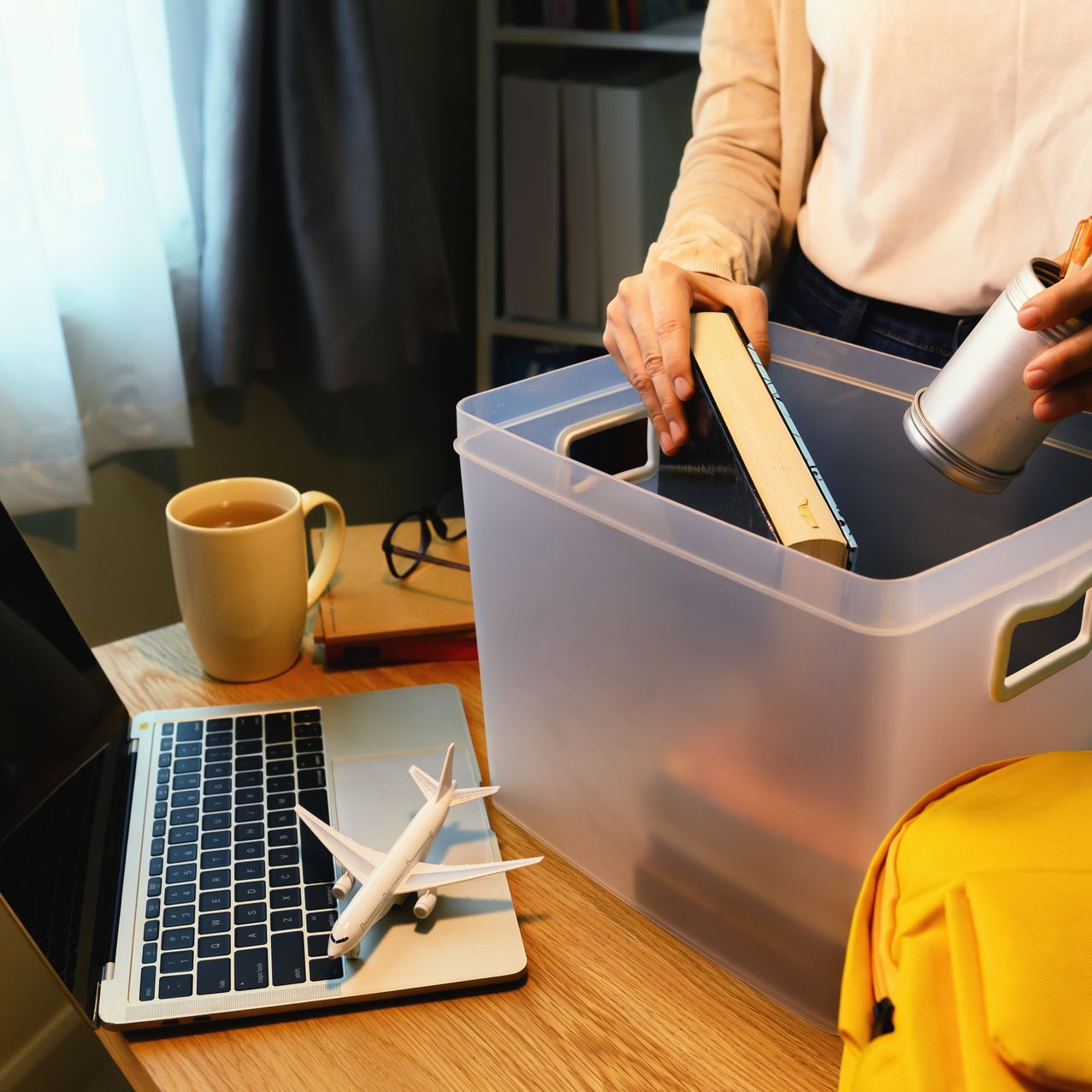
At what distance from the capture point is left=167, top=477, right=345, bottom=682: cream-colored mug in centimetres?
74

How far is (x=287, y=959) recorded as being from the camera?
540 millimetres

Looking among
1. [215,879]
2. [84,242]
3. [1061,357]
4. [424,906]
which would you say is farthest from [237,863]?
[84,242]

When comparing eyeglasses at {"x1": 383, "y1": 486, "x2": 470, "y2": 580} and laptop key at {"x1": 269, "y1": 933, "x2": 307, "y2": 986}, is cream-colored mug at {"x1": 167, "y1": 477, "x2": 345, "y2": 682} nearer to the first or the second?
eyeglasses at {"x1": 383, "y1": 486, "x2": 470, "y2": 580}

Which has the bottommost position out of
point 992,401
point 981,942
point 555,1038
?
point 555,1038

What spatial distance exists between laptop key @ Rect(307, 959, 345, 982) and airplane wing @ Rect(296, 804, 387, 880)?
0.04 meters

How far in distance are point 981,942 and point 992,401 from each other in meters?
0.25

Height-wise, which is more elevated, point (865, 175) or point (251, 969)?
point (865, 175)

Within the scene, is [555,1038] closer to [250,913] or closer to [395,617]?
[250,913]

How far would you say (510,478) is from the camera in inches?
21.8

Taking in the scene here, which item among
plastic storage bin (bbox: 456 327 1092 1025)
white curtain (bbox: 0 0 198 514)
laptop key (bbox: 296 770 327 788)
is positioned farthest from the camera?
white curtain (bbox: 0 0 198 514)

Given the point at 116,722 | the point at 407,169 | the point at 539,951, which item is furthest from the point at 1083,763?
the point at 407,169

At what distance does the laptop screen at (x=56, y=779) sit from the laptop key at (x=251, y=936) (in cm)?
6

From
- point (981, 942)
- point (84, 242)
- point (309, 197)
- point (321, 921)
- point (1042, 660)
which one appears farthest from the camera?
point (309, 197)

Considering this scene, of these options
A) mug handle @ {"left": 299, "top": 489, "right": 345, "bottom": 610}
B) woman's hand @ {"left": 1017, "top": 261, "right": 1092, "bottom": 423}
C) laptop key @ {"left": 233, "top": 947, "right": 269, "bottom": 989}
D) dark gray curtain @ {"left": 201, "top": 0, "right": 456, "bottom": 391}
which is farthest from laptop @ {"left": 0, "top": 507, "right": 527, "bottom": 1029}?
dark gray curtain @ {"left": 201, "top": 0, "right": 456, "bottom": 391}
